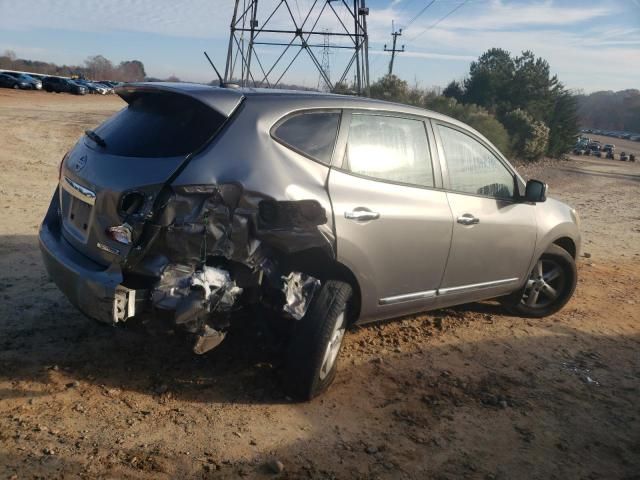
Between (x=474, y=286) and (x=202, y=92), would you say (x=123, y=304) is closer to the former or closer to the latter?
(x=202, y=92)

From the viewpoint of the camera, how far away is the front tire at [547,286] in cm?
554

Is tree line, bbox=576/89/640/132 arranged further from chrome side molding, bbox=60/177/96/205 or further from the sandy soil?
chrome side molding, bbox=60/177/96/205

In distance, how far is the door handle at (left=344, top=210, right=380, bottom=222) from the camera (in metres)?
3.66

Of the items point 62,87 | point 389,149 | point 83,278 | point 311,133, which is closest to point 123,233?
point 83,278

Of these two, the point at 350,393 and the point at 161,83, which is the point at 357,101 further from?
the point at 350,393

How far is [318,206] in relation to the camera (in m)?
3.48

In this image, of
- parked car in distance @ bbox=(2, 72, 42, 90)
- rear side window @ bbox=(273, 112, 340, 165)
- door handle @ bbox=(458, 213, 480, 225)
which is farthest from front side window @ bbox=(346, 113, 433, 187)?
parked car in distance @ bbox=(2, 72, 42, 90)

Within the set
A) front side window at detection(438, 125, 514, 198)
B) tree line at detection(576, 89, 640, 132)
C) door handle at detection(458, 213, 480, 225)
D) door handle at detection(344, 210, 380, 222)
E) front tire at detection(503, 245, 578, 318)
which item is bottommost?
front tire at detection(503, 245, 578, 318)

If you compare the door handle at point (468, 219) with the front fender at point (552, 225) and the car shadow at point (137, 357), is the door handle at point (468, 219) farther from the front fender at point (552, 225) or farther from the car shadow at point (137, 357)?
the car shadow at point (137, 357)

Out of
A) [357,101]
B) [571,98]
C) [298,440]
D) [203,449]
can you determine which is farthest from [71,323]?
[571,98]

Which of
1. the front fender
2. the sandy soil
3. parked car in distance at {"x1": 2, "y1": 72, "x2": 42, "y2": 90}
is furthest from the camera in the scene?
the sandy soil

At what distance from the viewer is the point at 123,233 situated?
318 cm

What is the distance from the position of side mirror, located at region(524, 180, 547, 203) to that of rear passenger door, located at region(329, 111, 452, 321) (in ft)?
3.60

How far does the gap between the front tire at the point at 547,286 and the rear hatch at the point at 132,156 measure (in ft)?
11.3
